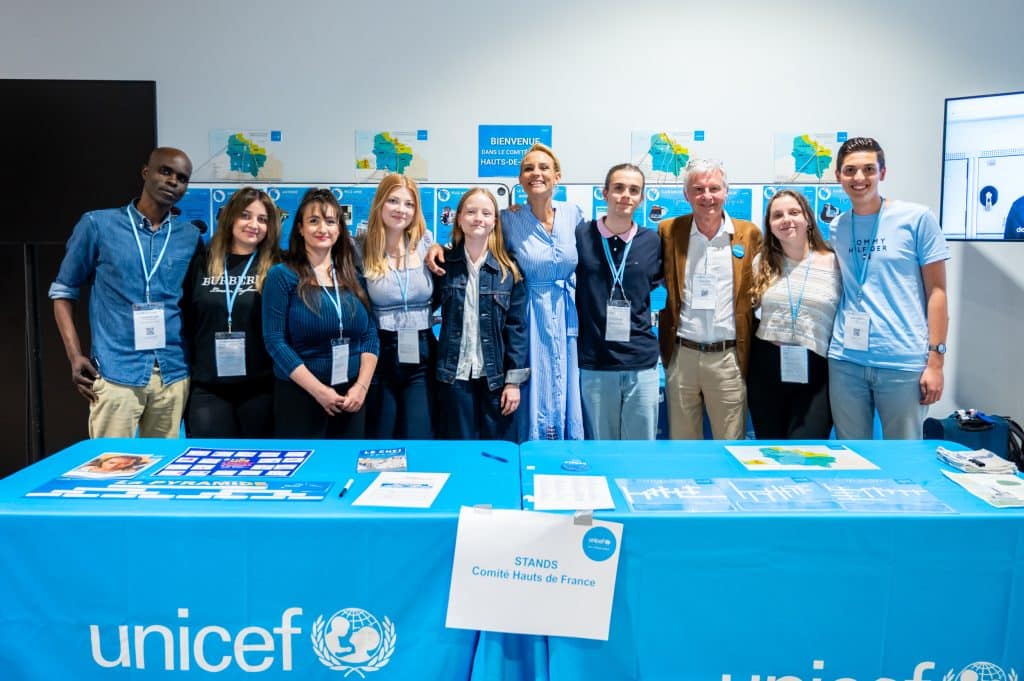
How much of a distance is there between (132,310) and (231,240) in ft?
1.49

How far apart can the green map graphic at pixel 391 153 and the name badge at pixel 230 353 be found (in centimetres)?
163

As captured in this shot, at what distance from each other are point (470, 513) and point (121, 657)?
2.63 ft

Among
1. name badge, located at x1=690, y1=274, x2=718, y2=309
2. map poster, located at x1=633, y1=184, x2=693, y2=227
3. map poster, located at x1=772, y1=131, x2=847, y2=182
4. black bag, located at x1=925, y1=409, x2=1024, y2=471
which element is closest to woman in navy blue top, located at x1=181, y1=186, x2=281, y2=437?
name badge, located at x1=690, y1=274, x2=718, y2=309

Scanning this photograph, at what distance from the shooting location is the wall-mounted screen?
3535mm

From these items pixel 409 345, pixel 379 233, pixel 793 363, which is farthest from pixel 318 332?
pixel 793 363

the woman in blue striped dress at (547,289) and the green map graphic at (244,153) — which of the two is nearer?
the woman in blue striped dress at (547,289)

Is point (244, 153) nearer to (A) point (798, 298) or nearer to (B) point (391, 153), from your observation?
(B) point (391, 153)

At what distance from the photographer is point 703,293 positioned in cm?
289

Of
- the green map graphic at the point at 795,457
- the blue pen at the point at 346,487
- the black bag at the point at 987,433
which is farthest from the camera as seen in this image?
the black bag at the point at 987,433

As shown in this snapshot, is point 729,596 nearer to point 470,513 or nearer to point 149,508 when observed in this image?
point 470,513

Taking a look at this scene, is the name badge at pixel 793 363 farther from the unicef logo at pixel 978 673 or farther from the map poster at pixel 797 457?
the unicef logo at pixel 978 673

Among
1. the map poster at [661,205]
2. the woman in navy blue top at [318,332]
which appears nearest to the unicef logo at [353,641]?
the woman in navy blue top at [318,332]

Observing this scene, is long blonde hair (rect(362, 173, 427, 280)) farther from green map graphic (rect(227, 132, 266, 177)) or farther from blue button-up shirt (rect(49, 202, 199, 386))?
green map graphic (rect(227, 132, 266, 177))

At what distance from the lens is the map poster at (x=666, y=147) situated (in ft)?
13.1
